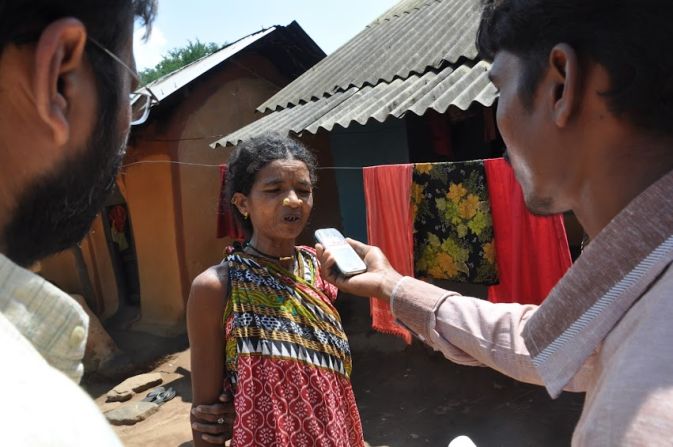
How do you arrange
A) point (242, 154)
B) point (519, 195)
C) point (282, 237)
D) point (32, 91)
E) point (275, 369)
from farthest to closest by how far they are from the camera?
point (519, 195)
point (242, 154)
point (282, 237)
point (275, 369)
point (32, 91)

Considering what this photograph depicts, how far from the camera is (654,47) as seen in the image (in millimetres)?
799

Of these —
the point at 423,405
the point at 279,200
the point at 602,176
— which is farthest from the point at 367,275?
the point at 423,405

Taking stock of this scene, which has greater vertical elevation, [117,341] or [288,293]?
[288,293]

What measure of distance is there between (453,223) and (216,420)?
2.51 meters

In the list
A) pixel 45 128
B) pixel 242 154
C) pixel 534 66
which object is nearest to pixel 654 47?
pixel 534 66

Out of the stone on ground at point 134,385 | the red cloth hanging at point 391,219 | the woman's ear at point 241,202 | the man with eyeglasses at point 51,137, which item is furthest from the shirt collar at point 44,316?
the stone on ground at point 134,385

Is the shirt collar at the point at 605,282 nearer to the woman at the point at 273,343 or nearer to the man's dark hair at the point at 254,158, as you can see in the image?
the woman at the point at 273,343

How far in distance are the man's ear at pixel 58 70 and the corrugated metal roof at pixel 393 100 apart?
132 inches

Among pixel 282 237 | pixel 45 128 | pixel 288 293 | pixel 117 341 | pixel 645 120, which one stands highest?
pixel 45 128

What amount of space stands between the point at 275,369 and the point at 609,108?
50.1 inches

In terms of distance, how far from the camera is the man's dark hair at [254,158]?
212 cm

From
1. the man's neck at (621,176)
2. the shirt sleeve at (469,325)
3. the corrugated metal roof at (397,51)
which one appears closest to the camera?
the man's neck at (621,176)

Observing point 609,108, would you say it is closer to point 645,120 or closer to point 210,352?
point 645,120

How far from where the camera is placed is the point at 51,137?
0.71 m
